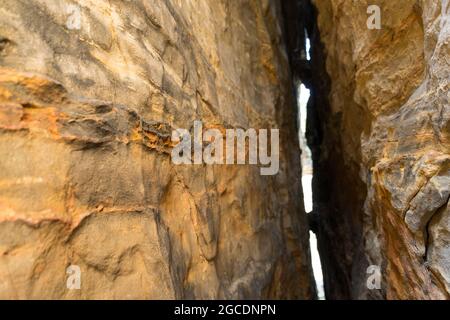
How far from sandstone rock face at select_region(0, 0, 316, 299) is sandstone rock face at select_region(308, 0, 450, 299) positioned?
0.14 ft

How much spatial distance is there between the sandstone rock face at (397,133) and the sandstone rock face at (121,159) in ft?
0.14

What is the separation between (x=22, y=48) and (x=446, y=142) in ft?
9.79

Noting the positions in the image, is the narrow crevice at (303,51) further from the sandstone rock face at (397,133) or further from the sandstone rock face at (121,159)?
the sandstone rock face at (121,159)

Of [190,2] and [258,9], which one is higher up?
[258,9]

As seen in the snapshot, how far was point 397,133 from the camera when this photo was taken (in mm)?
3855

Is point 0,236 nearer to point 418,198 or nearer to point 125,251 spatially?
point 125,251

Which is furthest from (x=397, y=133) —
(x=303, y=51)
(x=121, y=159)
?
(x=303, y=51)

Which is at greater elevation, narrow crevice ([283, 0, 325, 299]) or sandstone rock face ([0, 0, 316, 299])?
narrow crevice ([283, 0, 325, 299])

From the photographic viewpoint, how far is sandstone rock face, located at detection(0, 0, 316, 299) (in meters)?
1.95

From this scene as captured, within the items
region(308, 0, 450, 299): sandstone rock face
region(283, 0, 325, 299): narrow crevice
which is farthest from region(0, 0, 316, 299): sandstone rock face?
region(283, 0, 325, 299): narrow crevice

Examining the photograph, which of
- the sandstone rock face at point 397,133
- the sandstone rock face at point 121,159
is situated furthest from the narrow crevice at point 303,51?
the sandstone rock face at point 121,159

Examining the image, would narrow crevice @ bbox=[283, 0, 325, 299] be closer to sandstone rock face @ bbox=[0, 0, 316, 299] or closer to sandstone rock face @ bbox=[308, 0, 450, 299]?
sandstone rock face @ bbox=[308, 0, 450, 299]

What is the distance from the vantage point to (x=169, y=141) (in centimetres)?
296

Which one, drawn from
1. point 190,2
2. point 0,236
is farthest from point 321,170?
point 0,236
